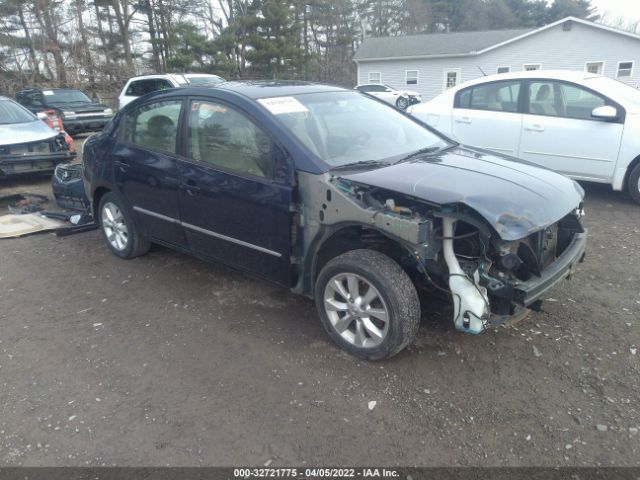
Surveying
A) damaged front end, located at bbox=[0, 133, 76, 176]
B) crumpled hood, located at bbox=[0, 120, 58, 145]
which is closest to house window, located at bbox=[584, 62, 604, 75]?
damaged front end, located at bbox=[0, 133, 76, 176]

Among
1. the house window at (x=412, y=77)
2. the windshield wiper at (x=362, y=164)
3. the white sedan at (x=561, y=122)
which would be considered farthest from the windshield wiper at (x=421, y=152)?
the house window at (x=412, y=77)

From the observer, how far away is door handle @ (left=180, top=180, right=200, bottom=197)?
382cm

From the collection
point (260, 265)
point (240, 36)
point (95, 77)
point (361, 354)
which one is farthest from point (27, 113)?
point (240, 36)

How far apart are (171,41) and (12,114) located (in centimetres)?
2241

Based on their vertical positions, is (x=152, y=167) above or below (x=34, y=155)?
above

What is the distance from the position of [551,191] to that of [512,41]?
2803cm

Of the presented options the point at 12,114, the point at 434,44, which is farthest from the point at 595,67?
the point at 12,114

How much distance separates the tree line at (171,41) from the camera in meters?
26.0

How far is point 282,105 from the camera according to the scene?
11.9ft

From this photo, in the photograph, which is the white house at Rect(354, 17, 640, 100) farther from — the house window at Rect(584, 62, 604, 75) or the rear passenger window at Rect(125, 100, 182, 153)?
the rear passenger window at Rect(125, 100, 182, 153)

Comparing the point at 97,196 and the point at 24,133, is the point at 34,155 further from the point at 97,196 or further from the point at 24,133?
the point at 97,196

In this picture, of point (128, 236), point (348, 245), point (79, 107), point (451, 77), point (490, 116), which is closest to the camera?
point (348, 245)

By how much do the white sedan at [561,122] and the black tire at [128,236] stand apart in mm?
3808

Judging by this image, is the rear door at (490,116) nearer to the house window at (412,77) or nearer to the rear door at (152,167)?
the rear door at (152,167)
